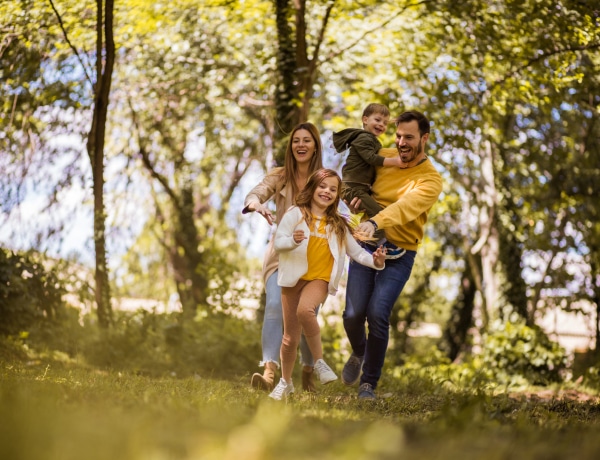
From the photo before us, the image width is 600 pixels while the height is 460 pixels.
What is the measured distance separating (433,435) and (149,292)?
14883 millimetres

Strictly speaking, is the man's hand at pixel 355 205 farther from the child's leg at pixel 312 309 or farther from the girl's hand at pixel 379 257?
the child's leg at pixel 312 309

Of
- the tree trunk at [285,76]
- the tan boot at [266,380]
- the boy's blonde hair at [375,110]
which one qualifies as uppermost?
the tree trunk at [285,76]

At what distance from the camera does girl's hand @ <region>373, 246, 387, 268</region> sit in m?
5.20

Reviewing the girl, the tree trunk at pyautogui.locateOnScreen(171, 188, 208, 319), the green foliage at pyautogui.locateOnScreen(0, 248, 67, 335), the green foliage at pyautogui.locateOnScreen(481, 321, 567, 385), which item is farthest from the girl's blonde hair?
the tree trunk at pyautogui.locateOnScreen(171, 188, 208, 319)

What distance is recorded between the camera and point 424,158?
18.8ft

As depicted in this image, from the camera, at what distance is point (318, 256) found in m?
5.15

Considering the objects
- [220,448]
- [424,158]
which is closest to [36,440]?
[220,448]

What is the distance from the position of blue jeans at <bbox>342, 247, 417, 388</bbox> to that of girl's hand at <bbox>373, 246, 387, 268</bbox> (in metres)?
0.26

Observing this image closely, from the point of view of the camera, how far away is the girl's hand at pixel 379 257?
5.20m

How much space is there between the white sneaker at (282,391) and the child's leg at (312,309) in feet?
0.87

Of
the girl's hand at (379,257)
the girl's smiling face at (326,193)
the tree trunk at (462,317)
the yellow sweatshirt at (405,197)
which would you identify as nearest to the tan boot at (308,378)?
the girl's hand at (379,257)

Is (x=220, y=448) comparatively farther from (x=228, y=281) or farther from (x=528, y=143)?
(x=528, y=143)

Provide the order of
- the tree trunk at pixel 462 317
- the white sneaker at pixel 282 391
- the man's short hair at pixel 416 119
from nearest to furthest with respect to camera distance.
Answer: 1. the white sneaker at pixel 282 391
2. the man's short hair at pixel 416 119
3. the tree trunk at pixel 462 317

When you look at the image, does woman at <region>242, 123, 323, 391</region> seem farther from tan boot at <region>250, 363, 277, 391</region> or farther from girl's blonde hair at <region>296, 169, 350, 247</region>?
girl's blonde hair at <region>296, 169, 350, 247</region>
